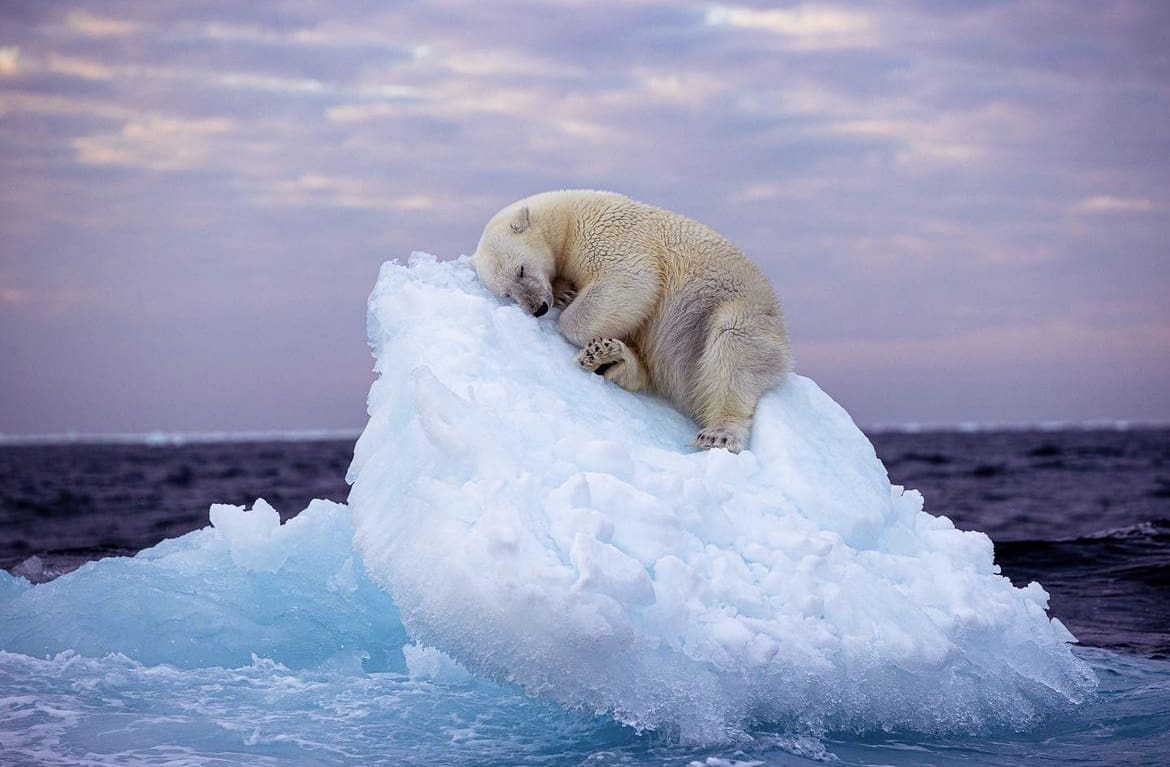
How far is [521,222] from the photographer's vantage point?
249 inches

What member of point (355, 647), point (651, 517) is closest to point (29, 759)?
point (355, 647)

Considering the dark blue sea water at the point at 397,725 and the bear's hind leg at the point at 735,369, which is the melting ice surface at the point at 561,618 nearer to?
the dark blue sea water at the point at 397,725

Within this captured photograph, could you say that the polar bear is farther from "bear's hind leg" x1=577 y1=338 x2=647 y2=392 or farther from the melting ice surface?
the melting ice surface

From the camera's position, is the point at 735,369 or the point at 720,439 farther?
the point at 735,369

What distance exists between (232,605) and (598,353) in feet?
8.20

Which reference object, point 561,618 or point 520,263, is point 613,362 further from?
point 561,618

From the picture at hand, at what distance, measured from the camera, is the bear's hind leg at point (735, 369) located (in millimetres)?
5871

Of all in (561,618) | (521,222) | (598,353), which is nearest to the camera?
(561,618)

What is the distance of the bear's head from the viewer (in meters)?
6.16

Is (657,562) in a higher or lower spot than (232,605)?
higher

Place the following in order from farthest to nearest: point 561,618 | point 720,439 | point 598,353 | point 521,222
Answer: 1. point 521,222
2. point 598,353
3. point 720,439
4. point 561,618

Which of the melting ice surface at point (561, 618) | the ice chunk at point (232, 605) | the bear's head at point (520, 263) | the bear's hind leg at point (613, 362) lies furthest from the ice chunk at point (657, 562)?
the ice chunk at point (232, 605)

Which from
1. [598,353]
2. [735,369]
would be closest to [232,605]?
[598,353]

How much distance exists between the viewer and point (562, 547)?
14.4ft
